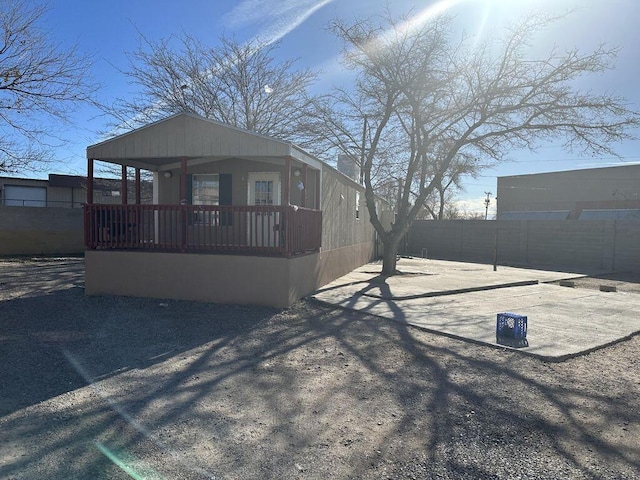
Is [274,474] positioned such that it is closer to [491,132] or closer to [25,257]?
[491,132]

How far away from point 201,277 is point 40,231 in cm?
1481

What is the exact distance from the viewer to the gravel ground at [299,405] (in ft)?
9.68

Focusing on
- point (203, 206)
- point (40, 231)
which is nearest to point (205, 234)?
point (203, 206)

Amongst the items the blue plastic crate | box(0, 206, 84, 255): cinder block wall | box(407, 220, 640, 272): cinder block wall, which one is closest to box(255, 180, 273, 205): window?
the blue plastic crate

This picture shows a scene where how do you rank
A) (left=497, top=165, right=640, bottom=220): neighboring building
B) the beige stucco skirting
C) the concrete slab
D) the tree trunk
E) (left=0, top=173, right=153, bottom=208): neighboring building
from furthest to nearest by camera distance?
(left=497, top=165, right=640, bottom=220): neighboring building → (left=0, top=173, right=153, bottom=208): neighboring building → the tree trunk → the beige stucco skirting → the concrete slab

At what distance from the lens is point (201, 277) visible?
8.44 meters

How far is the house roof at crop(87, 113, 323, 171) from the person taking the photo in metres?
8.31

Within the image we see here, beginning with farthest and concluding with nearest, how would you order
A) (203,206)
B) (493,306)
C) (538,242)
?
(538,242), (493,306), (203,206)

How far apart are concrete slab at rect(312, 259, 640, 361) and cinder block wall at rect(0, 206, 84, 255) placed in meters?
14.0

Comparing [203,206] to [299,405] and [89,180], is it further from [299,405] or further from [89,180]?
[299,405]

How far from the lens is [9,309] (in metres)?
7.50

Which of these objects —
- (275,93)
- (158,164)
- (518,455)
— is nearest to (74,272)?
(158,164)

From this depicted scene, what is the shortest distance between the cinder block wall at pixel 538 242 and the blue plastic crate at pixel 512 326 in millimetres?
11978

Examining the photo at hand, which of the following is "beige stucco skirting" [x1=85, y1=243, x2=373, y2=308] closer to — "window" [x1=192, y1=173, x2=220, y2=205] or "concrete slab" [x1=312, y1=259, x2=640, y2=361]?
"concrete slab" [x1=312, y1=259, x2=640, y2=361]
